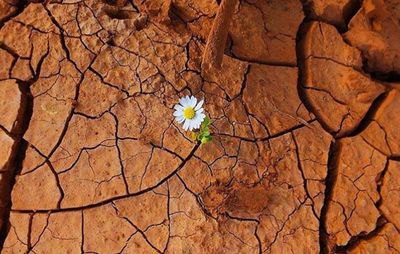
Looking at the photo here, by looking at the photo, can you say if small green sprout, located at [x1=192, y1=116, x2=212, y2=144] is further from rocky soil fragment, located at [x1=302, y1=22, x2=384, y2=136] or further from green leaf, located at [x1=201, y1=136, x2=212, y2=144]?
rocky soil fragment, located at [x1=302, y1=22, x2=384, y2=136]

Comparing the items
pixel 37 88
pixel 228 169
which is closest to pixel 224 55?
pixel 228 169

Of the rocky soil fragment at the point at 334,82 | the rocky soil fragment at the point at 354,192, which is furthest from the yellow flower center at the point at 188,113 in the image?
the rocky soil fragment at the point at 354,192

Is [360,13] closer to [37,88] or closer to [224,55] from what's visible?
[224,55]

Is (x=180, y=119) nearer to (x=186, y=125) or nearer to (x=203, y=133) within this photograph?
(x=186, y=125)

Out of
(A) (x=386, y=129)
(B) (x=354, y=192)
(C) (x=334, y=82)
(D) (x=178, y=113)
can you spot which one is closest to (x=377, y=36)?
(C) (x=334, y=82)

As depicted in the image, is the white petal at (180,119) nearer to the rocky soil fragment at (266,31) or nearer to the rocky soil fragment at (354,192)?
the rocky soil fragment at (266,31)

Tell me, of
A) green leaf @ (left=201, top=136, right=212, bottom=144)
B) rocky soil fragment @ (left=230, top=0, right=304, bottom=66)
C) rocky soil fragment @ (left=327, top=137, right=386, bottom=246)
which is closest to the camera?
green leaf @ (left=201, top=136, right=212, bottom=144)

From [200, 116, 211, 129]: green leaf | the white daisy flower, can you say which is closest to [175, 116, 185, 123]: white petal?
the white daisy flower
